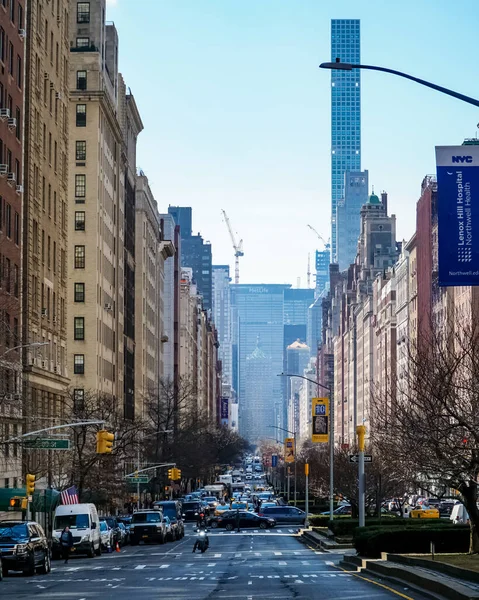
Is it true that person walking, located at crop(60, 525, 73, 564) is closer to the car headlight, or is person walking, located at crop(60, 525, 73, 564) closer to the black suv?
the black suv

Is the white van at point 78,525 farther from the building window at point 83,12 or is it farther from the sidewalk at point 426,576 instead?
the building window at point 83,12

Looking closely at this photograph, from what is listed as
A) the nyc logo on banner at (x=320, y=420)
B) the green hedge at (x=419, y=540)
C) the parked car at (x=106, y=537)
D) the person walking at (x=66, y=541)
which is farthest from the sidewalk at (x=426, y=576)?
the nyc logo on banner at (x=320, y=420)

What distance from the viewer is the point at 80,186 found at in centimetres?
11831

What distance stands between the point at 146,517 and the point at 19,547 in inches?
1512

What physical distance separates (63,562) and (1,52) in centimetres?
2952

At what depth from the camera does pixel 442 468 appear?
4375cm

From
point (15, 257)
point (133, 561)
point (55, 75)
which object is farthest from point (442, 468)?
point (55, 75)

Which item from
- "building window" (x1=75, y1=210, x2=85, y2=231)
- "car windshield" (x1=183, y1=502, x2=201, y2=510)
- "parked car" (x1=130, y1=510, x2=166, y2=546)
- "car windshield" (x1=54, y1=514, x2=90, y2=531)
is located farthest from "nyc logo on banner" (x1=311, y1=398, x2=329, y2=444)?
"car windshield" (x1=183, y1=502, x2=201, y2=510)

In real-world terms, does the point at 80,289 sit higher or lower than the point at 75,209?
lower

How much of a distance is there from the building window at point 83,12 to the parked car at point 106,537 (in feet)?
198

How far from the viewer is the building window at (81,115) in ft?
390

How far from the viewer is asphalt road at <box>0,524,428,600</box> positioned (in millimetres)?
35188

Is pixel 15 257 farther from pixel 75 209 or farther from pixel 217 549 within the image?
pixel 75 209

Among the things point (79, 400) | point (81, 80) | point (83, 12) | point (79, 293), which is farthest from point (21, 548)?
point (83, 12)
